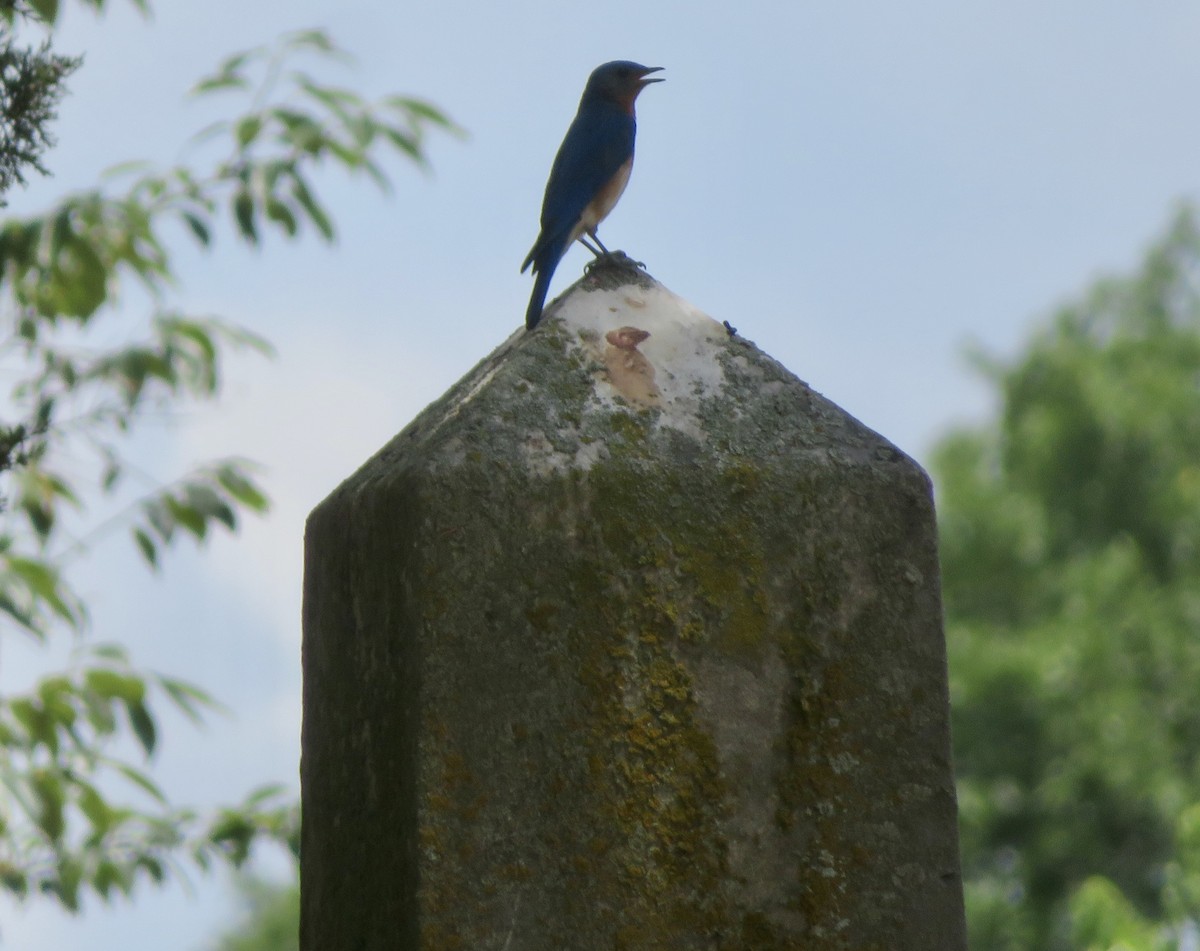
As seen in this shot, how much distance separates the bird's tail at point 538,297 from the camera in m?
2.46

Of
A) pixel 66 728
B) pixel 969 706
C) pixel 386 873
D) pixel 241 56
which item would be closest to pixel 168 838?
pixel 66 728

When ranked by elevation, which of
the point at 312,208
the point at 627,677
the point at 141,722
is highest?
the point at 312,208

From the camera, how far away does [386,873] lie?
211cm

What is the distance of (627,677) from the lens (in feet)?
7.00

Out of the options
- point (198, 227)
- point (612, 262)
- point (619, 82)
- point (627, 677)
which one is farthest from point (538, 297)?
point (198, 227)

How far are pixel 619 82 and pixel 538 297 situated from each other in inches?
62.7

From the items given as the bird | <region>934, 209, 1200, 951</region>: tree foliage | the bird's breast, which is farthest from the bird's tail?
<region>934, 209, 1200, 951</region>: tree foliage

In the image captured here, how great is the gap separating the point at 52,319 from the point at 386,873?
2501mm

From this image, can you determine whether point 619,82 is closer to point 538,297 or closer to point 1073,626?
point 538,297

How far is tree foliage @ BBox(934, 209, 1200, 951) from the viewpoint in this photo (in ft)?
64.7

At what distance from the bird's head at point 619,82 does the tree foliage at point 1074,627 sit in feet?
37.7

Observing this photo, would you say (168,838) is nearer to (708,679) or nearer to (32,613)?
(32,613)

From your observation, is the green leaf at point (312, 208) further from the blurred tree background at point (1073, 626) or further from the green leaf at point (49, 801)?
the blurred tree background at point (1073, 626)

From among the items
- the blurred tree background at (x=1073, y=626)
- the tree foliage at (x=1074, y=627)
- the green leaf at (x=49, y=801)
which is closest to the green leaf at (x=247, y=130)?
the green leaf at (x=49, y=801)
